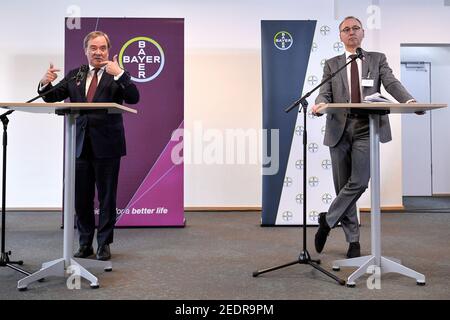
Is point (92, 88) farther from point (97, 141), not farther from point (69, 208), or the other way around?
point (69, 208)

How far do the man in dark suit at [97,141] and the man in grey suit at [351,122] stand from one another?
4.54 feet

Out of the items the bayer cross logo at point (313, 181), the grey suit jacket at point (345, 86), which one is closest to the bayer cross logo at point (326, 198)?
the bayer cross logo at point (313, 181)

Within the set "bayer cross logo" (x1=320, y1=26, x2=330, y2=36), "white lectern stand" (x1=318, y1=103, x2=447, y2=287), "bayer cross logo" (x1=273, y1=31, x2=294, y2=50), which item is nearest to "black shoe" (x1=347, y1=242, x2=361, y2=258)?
"white lectern stand" (x1=318, y1=103, x2=447, y2=287)

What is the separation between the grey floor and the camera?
7.23 ft

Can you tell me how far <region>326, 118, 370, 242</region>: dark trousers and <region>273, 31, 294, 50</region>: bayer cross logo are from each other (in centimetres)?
185

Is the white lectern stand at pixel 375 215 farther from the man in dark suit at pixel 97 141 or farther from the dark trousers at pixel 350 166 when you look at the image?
the man in dark suit at pixel 97 141

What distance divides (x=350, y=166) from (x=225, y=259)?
1.09m

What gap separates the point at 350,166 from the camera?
2836 millimetres

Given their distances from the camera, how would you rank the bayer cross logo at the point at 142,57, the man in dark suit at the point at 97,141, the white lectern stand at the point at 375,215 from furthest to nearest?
1. the bayer cross logo at the point at 142,57
2. the man in dark suit at the point at 97,141
3. the white lectern stand at the point at 375,215

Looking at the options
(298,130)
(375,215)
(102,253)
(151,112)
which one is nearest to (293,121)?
(298,130)

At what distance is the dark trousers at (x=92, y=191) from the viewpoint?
9.46 feet

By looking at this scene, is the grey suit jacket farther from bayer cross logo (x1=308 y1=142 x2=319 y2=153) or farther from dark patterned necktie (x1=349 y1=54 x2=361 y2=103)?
bayer cross logo (x1=308 y1=142 x2=319 y2=153)
